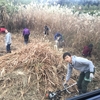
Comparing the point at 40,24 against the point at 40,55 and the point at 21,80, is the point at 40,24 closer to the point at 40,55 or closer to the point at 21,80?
the point at 40,55

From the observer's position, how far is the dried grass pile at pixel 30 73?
15.4ft

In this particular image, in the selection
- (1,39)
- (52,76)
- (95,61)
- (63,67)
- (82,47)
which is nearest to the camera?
(52,76)

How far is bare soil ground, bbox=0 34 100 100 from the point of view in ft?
15.4

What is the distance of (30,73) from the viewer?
5051mm

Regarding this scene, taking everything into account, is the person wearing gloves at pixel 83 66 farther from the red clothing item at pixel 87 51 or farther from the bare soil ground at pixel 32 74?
the red clothing item at pixel 87 51

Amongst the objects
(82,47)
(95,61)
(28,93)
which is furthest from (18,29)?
(28,93)

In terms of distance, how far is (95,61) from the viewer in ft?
23.0

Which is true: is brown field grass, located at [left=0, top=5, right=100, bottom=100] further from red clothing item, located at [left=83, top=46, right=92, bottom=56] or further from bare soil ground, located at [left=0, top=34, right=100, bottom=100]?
red clothing item, located at [left=83, top=46, right=92, bottom=56]

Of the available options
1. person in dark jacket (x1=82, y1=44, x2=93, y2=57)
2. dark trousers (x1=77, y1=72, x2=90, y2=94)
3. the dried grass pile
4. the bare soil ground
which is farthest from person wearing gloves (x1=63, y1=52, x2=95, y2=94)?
person in dark jacket (x1=82, y1=44, x2=93, y2=57)

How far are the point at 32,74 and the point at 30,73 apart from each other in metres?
0.05

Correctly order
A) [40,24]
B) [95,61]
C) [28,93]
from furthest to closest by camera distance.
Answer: [40,24] < [95,61] < [28,93]

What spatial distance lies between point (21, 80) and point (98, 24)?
13.1 ft

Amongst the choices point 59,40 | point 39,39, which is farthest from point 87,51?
point 39,39

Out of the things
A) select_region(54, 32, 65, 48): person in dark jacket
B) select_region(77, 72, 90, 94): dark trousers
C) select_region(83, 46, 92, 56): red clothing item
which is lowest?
select_region(77, 72, 90, 94): dark trousers
